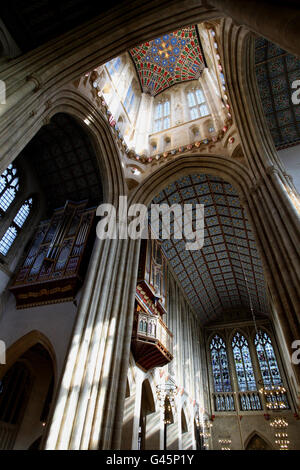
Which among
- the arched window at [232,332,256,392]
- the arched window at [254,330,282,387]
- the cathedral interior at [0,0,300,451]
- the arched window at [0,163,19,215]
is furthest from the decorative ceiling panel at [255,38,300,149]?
the arched window at [232,332,256,392]

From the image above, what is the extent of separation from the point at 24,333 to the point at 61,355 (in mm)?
1811

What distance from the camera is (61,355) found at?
855 centimetres

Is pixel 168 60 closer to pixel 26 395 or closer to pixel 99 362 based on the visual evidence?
pixel 99 362

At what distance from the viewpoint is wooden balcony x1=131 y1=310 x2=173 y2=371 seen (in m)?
9.90

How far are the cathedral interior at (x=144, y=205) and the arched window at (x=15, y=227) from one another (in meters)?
0.07

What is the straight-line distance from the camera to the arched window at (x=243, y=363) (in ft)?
62.6

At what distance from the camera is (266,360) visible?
1933 cm

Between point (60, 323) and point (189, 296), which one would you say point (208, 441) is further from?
point (60, 323)

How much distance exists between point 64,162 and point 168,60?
1052 cm

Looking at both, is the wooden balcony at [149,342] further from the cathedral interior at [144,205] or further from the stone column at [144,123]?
the stone column at [144,123]

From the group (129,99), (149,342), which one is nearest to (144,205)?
(149,342)

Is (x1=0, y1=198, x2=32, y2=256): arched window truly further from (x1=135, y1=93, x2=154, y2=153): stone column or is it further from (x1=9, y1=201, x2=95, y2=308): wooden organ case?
(x1=135, y1=93, x2=154, y2=153): stone column
